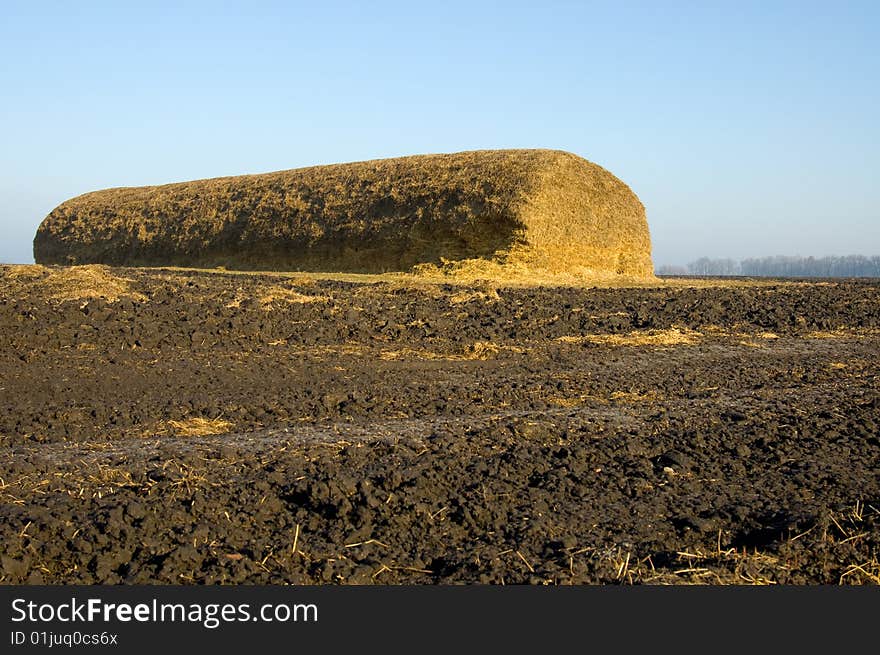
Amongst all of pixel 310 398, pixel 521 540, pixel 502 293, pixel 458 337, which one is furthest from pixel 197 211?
pixel 521 540

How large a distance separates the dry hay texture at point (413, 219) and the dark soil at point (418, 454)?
37.5 feet

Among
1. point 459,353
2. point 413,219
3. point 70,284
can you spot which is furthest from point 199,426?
point 413,219

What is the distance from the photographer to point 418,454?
641 centimetres

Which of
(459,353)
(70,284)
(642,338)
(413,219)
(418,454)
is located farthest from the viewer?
(413,219)

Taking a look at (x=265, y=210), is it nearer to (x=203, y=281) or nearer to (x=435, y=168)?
(x=435, y=168)

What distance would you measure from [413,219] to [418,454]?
19.7 meters

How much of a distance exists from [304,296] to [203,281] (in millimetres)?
2911

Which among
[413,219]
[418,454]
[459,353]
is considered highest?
[413,219]

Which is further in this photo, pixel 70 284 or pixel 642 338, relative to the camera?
pixel 70 284

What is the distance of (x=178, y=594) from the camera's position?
3984mm

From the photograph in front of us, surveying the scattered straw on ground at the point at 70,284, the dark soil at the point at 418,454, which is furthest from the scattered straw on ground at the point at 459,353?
the scattered straw on ground at the point at 70,284

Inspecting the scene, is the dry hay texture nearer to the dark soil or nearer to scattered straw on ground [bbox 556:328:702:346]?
scattered straw on ground [bbox 556:328:702:346]

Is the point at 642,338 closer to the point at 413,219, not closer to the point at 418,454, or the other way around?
the point at 418,454

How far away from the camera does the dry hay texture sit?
2466cm
